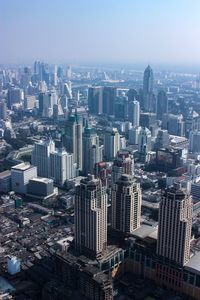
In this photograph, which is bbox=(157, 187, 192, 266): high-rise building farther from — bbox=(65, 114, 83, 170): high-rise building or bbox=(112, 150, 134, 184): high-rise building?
bbox=(65, 114, 83, 170): high-rise building

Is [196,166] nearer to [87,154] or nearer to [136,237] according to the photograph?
[87,154]

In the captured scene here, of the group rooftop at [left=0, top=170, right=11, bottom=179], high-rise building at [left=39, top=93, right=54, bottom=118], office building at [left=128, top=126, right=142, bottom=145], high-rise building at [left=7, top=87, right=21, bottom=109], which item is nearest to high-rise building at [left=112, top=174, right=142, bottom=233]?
rooftop at [left=0, top=170, right=11, bottom=179]

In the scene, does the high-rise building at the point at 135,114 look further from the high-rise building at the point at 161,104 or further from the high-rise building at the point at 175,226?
the high-rise building at the point at 175,226

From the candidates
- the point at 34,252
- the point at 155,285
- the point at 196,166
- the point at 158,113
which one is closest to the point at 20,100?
the point at 158,113

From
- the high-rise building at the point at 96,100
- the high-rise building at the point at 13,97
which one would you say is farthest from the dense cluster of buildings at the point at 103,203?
the high-rise building at the point at 13,97

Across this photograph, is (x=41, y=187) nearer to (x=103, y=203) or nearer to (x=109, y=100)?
(x=103, y=203)

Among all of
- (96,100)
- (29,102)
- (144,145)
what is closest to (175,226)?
(144,145)
